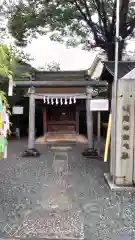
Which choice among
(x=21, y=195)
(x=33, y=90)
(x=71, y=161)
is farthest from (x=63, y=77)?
(x=21, y=195)

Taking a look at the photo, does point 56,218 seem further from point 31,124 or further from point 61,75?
point 61,75

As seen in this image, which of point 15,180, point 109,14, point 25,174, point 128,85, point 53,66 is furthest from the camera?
point 53,66

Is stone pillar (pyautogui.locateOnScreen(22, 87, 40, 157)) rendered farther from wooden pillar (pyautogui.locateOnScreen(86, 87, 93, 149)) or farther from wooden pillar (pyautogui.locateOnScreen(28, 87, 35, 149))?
wooden pillar (pyautogui.locateOnScreen(86, 87, 93, 149))

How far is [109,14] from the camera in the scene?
12.7 metres

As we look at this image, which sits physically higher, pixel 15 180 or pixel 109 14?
pixel 109 14

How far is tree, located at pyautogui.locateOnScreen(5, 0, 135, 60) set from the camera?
1227cm

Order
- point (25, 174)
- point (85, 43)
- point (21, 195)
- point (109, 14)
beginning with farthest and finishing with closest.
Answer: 1. point (85, 43)
2. point (109, 14)
3. point (25, 174)
4. point (21, 195)

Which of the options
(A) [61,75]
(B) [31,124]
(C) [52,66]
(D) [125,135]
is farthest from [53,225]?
(C) [52,66]

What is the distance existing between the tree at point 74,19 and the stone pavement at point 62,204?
6.62 metres

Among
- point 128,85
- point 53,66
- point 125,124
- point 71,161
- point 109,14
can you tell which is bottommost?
point 71,161

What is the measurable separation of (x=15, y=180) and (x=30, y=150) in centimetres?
346

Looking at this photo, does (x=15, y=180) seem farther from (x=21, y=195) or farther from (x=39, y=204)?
(x=39, y=204)

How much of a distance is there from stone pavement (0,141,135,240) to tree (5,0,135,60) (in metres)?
6.62

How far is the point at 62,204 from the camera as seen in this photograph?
511 centimetres
